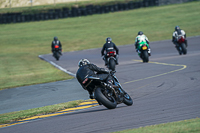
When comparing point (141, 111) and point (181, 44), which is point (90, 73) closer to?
point (141, 111)

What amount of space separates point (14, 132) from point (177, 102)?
382 centimetres

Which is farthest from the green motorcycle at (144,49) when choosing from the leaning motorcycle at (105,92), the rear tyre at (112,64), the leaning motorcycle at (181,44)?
the leaning motorcycle at (105,92)

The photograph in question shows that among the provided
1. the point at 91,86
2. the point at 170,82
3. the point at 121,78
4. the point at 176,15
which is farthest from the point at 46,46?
the point at 91,86

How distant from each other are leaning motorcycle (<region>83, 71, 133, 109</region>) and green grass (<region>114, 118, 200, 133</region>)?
234 cm

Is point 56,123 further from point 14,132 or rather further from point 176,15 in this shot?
point 176,15

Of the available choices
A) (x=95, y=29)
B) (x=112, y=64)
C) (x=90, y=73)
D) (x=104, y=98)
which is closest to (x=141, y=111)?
(x=104, y=98)

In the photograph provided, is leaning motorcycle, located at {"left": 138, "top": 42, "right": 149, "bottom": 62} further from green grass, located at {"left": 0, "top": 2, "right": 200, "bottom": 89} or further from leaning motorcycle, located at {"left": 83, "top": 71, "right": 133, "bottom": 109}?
green grass, located at {"left": 0, "top": 2, "right": 200, "bottom": 89}

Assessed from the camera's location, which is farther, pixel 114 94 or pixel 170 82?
pixel 170 82

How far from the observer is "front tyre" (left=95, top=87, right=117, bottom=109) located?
29.4 ft

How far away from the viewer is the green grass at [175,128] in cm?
615

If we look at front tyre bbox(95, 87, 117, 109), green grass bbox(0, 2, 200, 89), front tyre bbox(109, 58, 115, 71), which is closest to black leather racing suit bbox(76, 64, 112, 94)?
front tyre bbox(95, 87, 117, 109)

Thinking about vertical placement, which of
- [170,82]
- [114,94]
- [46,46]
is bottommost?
[46,46]

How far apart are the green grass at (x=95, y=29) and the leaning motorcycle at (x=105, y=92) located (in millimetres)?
23870

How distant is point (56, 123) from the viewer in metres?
8.62
